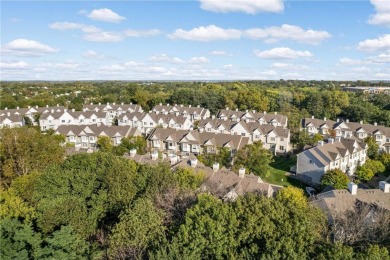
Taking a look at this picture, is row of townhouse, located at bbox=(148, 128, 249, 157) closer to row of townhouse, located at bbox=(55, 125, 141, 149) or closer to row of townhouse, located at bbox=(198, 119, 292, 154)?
row of townhouse, located at bbox=(198, 119, 292, 154)

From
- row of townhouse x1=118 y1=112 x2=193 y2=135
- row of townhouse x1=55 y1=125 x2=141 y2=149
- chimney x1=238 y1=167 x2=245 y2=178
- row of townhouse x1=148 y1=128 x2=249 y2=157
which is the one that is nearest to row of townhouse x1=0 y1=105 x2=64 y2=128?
row of townhouse x1=55 y1=125 x2=141 y2=149

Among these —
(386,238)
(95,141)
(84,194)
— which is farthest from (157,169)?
(95,141)

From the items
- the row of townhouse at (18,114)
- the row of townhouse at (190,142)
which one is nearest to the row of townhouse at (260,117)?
the row of townhouse at (190,142)

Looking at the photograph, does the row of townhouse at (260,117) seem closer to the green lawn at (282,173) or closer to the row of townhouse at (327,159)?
the green lawn at (282,173)

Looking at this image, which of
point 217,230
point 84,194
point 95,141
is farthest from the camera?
point 95,141

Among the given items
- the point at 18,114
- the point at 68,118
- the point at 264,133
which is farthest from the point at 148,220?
the point at 18,114

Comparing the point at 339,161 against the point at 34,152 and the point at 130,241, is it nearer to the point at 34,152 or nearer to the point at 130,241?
the point at 130,241
